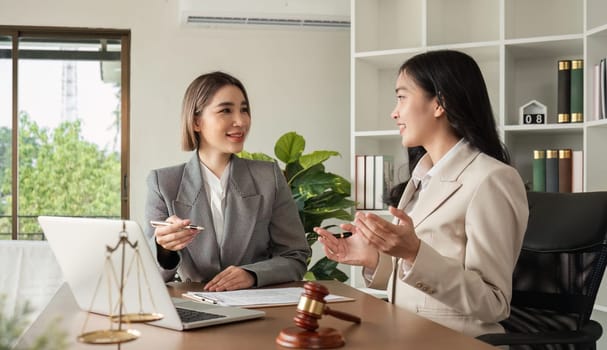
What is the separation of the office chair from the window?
322 cm

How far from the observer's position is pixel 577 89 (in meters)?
3.57

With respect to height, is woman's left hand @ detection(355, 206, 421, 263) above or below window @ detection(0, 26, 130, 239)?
below

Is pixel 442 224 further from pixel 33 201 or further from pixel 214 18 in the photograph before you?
pixel 33 201

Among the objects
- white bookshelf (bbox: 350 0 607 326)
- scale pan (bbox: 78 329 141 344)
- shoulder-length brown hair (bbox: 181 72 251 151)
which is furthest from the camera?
white bookshelf (bbox: 350 0 607 326)

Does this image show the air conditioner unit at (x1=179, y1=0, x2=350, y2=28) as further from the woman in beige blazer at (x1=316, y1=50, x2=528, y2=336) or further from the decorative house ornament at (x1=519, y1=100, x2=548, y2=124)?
the woman in beige blazer at (x1=316, y1=50, x2=528, y2=336)

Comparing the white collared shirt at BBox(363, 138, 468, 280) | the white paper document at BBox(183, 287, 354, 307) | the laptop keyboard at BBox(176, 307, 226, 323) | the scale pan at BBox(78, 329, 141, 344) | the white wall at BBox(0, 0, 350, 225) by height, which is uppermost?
the white wall at BBox(0, 0, 350, 225)

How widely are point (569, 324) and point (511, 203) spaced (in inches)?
19.9

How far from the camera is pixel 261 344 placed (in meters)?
1.24

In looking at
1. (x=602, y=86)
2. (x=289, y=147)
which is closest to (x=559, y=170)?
(x=602, y=86)

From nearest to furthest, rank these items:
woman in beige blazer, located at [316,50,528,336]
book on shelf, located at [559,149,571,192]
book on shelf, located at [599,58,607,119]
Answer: woman in beige blazer, located at [316,50,528,336] < book on shelf, located at [599,58,607,119] < book on shelf, located at [559,149,571,192]

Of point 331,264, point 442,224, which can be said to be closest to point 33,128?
point 331,264

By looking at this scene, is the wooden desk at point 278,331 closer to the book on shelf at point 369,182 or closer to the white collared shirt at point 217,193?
the white collared shirt at point 217,193

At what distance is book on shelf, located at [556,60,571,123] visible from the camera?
3.61 meters

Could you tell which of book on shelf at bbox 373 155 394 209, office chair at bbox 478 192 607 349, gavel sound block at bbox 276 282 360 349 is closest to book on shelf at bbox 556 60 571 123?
book on shelf at bbox 373 155 394 209
